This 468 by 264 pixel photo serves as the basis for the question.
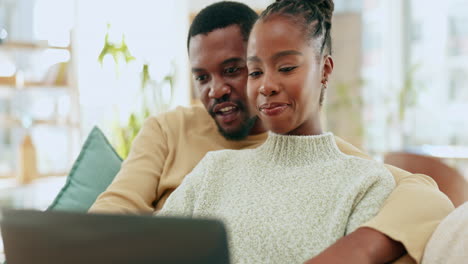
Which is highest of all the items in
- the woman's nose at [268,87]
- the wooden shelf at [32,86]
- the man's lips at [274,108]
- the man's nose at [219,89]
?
the woman's nose at [268,87]

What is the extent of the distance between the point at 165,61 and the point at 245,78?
381 centimetres

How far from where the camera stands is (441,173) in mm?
1525

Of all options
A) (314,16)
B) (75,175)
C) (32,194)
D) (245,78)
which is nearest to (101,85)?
(32,194)

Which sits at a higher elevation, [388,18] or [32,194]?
[388,18]

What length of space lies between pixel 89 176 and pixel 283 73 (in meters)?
0.78

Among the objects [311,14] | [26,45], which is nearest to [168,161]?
[311,14]

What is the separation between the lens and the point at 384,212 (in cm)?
78

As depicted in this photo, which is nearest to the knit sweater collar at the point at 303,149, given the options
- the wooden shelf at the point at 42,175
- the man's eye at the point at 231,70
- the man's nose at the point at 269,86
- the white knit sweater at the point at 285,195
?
the white knit sweater at the point at 285,195

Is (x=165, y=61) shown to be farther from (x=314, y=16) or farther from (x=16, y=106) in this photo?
(x=314, y=16)

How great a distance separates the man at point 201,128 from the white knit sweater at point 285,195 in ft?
0.55

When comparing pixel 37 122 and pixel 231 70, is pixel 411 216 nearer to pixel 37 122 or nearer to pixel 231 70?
pixel 231 70

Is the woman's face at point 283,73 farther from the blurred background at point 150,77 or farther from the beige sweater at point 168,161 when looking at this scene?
the blurred background at point 150,77

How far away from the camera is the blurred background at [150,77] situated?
4.16 metres

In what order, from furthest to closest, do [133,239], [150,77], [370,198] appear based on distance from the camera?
[150,77] → [370,198] → [133,239]
